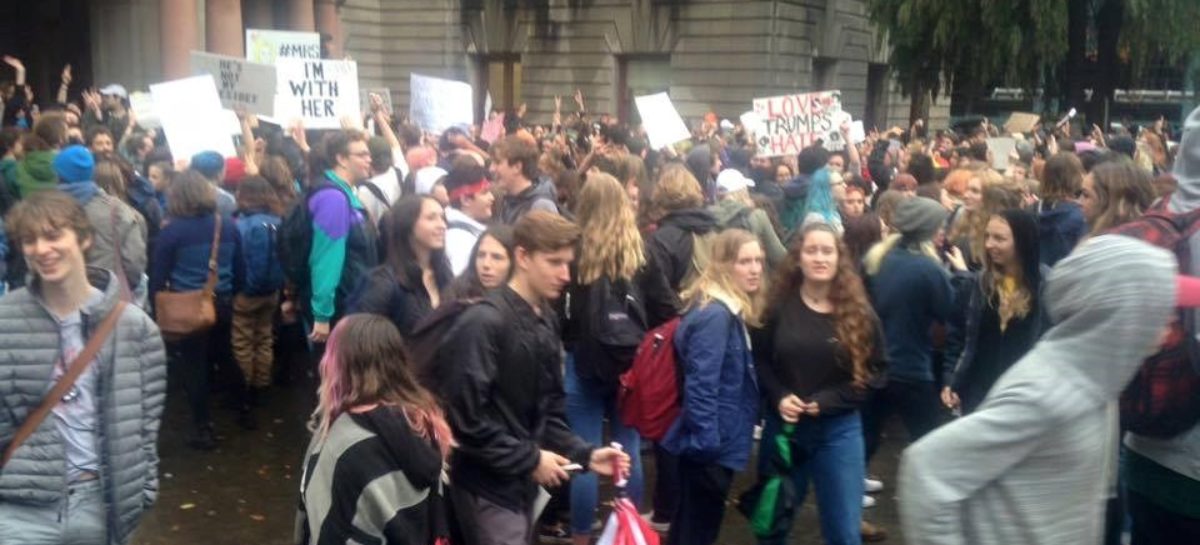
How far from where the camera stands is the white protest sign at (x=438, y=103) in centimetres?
1106

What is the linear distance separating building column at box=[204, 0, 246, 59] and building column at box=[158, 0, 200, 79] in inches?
33.6

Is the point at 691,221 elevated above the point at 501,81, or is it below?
below

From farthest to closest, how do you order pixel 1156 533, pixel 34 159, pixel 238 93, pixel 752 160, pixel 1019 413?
pixel 752 160
pixel 238 93
pixel 34 159
pixel 1156 533
pixel 1019 413

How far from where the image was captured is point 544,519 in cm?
609

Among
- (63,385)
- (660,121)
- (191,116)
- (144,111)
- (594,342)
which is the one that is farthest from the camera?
(144,111)

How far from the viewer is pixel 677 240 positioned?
5969mm

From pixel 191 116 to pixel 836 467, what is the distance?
6.51 meters

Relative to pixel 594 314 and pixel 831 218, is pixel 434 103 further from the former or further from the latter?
pixel 594 314

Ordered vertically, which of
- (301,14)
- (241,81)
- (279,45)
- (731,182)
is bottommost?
(731,182)

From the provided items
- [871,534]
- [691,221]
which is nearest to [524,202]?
[691,221]

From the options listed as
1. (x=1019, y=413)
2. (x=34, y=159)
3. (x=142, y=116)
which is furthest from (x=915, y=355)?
(x=142, y=116)

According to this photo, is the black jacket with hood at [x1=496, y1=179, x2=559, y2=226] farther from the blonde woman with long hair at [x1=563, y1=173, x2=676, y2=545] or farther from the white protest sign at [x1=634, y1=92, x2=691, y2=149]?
the white protest sign at [x1=634, y1=92, x2=691, y2=149]

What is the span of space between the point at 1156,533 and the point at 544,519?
3.32 meters

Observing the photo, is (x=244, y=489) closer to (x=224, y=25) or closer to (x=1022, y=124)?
(x=1022, y=124)
